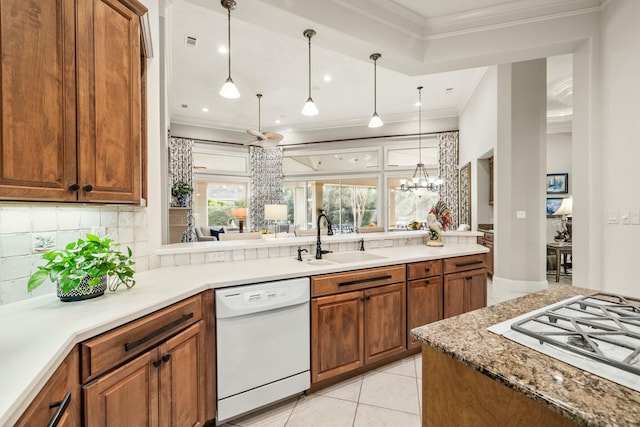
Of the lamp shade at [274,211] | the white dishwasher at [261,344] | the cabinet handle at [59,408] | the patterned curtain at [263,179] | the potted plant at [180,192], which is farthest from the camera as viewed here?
the patterned curtain at [263,179]

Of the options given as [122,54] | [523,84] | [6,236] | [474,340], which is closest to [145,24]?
[122,54]

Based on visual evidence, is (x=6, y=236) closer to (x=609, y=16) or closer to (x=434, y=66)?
(x=434, y=66)

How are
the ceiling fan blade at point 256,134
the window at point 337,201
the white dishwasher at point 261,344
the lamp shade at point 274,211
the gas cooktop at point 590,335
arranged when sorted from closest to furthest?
the gas cooktop at point 590,335 < the white dishwasher at point 261,344 < the ceiling fan blade at point 256,134 < the lamp shade at point 274,211 < the window at point 337,201

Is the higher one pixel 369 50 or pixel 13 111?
pixel 369 50

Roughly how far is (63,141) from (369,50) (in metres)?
2.77

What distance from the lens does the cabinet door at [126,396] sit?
3.34ft

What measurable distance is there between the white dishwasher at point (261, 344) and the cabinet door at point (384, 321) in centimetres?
53

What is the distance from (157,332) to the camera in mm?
1287

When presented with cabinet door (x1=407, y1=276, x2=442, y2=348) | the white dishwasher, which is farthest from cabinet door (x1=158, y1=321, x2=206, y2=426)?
cabinet door (x1=407, y1=276, x2=442, y2=348)

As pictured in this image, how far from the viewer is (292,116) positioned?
7.23m

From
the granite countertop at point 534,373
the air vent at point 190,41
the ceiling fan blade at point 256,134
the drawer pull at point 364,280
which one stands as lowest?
the drawer pull at point 364,280

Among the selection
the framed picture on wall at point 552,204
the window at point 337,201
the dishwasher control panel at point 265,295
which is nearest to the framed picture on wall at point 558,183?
the framed picture on wall at point 552,204

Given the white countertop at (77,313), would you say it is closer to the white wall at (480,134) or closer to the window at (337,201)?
the white wall at (480,134)

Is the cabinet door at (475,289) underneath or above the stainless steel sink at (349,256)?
underneath
